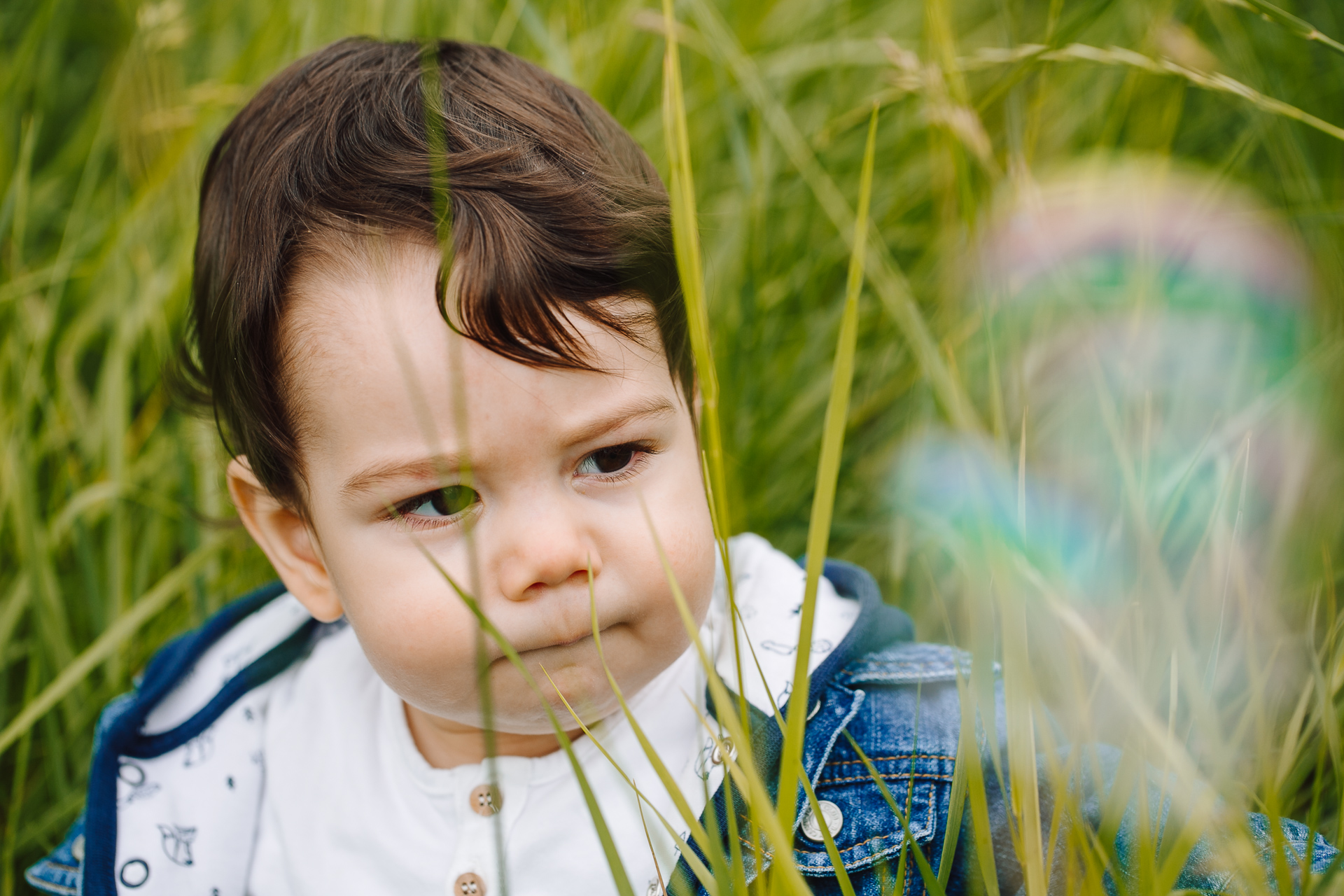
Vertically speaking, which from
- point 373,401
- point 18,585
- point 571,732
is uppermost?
point 373,401

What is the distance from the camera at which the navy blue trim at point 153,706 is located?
963 millimetres

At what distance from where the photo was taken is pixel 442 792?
91 centimetres

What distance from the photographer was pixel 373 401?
28.0 inches

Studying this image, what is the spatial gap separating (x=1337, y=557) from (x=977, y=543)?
0.64 metres

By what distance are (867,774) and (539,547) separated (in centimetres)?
38

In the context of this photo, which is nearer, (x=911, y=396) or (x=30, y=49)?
(x=911, y=396)

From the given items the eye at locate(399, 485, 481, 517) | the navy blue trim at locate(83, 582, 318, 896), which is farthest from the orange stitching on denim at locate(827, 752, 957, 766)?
the navy blue trim at locate(83, 582, 318, 896)

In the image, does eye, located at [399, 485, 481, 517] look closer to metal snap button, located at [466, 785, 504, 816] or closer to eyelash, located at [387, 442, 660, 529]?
eyelash, located at [387, 442, 660, 529]

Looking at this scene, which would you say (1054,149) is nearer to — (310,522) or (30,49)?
(310,522)

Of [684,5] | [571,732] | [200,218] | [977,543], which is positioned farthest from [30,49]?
[977,543]

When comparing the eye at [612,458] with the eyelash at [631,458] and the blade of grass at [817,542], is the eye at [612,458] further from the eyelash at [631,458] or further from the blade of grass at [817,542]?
the blade of grass at [817,542]

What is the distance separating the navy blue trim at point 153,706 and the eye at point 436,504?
→ 434 mm

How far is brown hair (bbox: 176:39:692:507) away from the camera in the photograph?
2.31ft

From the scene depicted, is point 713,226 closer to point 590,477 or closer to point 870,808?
point 590,477
